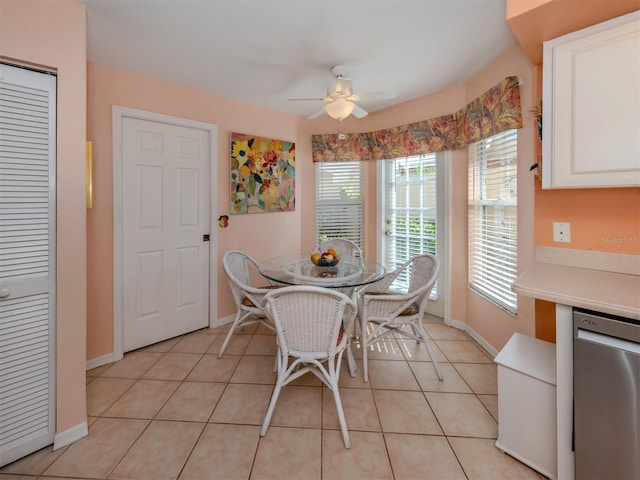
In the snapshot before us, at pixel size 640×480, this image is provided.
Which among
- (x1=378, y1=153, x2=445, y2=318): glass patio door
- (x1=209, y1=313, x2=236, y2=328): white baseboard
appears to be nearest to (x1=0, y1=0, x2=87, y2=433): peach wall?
(x1=209, y1=313, x2=236, y2=328): white baseboard

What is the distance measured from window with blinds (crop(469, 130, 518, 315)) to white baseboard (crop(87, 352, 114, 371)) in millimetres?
3160

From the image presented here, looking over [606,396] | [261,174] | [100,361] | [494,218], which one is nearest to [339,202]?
[261,174]

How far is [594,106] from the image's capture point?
1.41m

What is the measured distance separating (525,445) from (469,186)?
2101 millimetres

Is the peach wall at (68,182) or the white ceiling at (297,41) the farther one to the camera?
the white ceiling at (297,41)

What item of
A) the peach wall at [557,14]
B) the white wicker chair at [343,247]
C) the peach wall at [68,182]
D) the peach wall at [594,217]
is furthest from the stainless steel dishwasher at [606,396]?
the peach wall at [68,182]

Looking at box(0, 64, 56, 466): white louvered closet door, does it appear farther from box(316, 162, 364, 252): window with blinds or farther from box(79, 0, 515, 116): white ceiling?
box(316, 162, 364, 252): window with blinds

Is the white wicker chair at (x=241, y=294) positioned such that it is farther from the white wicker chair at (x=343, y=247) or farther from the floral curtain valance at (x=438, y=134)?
the floral curtain valance at (x=438, y=134)

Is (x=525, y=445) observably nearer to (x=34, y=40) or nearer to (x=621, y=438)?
(x=621, y=438)

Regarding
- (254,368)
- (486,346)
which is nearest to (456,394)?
(486,346)

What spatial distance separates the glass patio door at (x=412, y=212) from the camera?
3.21 meters

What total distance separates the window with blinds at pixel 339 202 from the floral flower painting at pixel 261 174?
39 centimetres

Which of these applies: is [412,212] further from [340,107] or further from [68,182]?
[68,182]

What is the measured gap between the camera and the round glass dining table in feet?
6.74
